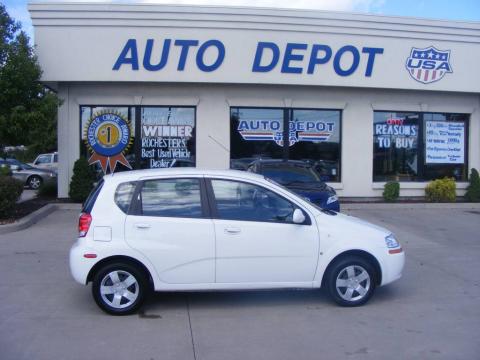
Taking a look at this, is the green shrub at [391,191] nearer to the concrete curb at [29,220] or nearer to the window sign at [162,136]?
the window sign at [162,136]

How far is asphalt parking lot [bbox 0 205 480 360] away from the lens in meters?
4.85

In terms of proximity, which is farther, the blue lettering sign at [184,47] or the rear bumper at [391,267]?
the blue lettering sign at [184,47]

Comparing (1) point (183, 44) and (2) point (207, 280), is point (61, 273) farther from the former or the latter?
(1) point (183, 44)

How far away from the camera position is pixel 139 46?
1475 centimetres

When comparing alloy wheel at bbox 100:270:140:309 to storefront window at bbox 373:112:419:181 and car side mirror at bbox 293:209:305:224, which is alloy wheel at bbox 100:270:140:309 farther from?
storefront window at bbox 373:112:419:181

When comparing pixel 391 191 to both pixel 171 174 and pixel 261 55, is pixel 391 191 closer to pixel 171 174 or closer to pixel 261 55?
pixel 261 55

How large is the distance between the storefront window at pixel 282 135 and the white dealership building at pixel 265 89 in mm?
37

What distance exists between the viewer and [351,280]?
20.2 ft

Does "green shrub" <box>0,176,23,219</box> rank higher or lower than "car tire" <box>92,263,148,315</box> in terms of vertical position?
higher

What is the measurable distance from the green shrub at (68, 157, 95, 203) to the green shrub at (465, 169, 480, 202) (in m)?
11.8

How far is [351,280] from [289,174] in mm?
6067

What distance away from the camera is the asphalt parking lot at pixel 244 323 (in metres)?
4.85

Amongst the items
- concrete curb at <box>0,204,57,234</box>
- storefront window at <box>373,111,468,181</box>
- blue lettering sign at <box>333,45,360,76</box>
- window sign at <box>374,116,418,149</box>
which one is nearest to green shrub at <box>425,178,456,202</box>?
storefront window at <box>373,111,468,181</box>

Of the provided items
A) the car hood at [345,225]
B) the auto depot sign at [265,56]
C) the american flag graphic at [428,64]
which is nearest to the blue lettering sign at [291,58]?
the auto depot sign at [265,56]
